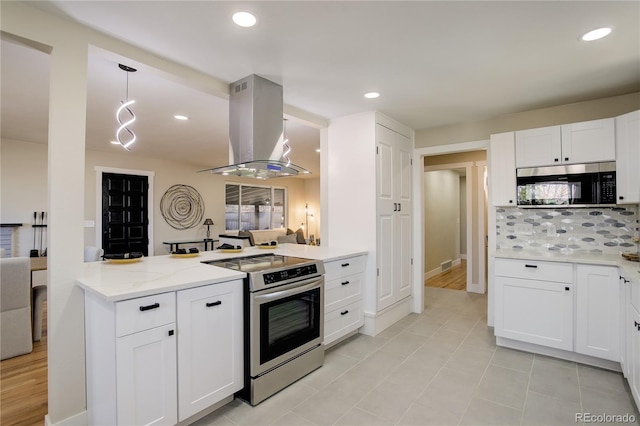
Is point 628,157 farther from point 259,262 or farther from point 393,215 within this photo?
point 259,262

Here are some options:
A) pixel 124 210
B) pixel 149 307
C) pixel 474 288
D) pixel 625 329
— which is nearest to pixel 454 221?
pixel 474 288

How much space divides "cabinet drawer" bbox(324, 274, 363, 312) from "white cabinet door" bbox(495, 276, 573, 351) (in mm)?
1353

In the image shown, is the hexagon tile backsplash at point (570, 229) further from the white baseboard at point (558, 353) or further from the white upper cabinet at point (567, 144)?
the white baseboard at point (558, 353)

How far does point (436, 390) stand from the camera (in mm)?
2314

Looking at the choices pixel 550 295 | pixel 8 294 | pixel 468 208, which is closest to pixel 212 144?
pixel 8 294

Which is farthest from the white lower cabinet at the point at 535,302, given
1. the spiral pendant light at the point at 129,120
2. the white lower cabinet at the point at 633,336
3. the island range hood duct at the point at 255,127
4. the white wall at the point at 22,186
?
the white wall at the point at 22,186

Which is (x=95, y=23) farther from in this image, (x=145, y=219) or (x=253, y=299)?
(x=145, y=219)

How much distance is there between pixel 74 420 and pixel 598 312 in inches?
151

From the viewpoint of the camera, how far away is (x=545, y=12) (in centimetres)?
176

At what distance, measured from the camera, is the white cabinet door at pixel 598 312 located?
2.49m

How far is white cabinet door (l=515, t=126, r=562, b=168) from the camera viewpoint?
3031 millimetres

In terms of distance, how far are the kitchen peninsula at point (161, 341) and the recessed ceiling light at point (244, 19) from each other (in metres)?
1.56

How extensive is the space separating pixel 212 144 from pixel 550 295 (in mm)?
5069

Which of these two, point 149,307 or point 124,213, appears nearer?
point 149,307
